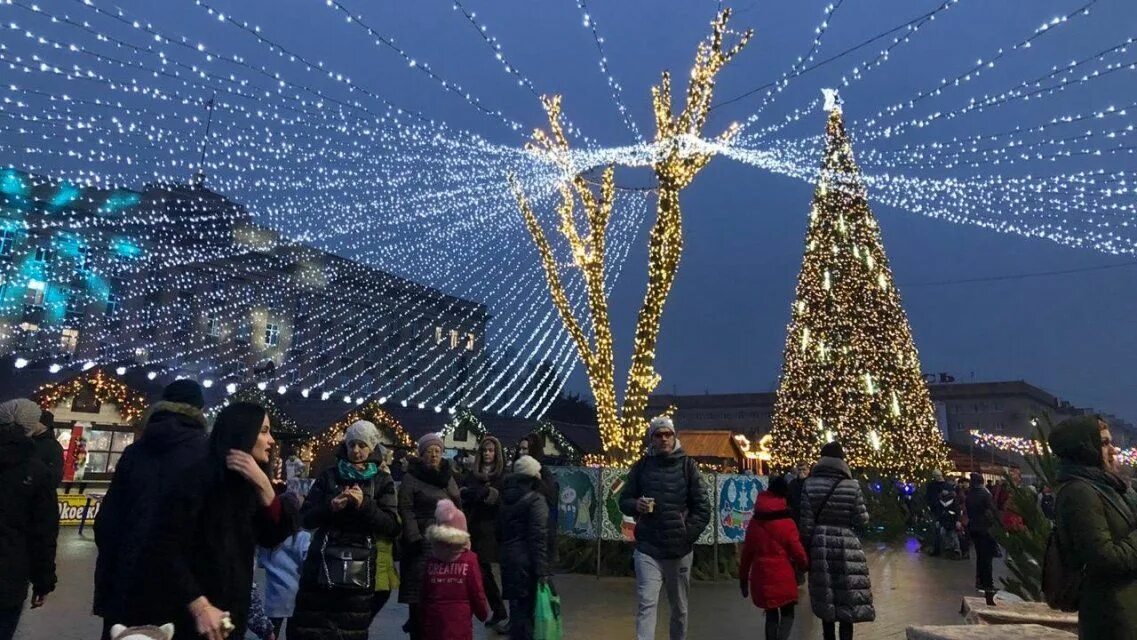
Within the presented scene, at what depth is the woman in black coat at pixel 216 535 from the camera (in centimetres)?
260

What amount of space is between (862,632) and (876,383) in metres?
13.7

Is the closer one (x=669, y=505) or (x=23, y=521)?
(x=23, y=521)

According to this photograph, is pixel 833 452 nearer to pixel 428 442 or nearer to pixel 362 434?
pixel 428 442

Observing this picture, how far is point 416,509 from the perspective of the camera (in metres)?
5.46

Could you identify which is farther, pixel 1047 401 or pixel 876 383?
pixel 1047 401

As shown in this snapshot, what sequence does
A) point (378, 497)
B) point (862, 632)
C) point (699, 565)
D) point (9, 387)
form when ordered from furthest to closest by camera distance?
point (9, 387), point (699, 565), point (862, 632), point (378, 497)

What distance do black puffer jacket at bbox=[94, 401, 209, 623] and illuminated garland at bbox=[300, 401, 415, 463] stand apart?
19.7 meters

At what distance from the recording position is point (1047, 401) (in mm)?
81438

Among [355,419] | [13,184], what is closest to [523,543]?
[355,419]

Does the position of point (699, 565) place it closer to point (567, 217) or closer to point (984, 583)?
point (984, 583)

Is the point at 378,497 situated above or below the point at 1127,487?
below

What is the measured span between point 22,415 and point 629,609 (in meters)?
6.05

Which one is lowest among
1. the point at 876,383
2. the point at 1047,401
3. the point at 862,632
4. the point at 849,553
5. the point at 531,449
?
the point at 862,632

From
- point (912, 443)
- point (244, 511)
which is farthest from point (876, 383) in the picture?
point (244, 511)
